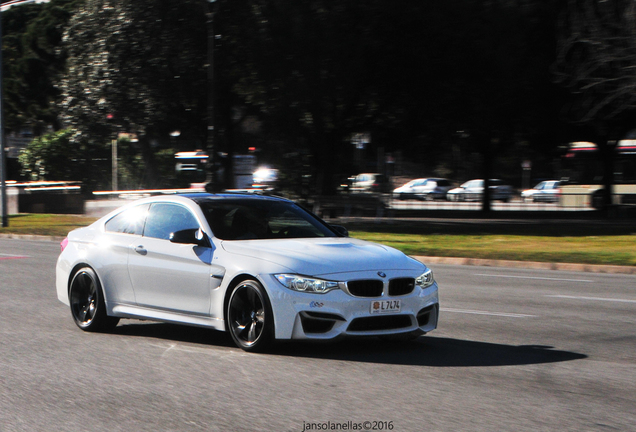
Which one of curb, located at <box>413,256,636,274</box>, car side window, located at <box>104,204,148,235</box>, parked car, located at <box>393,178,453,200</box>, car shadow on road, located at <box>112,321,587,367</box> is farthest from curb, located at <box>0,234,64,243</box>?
parked car, located at <box>393,178,453,200</box>

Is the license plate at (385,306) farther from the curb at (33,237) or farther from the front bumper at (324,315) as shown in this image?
the curb at (33,237)

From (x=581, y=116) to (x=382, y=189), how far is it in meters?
8.31

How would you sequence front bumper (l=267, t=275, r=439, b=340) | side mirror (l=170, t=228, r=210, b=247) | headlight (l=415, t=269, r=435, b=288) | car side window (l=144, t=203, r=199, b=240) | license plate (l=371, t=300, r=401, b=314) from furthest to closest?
1. car side window (l=144, t=203, r=199, b=240)
2. side mirror (l=170, t=228, r=210, b=247)
3. headlight (l=415, t=269, r=435, b=288)
4. license plate (l=371, t=300, r=401, b=314)
5. front bumper (l=267, t=275, r=439, b=340)

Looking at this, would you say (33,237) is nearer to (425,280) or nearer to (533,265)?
(533,265)

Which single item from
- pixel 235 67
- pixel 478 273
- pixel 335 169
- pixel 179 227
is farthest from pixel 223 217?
pixel 335 169

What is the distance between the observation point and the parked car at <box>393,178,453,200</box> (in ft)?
218

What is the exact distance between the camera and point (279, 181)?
3512 centimetres

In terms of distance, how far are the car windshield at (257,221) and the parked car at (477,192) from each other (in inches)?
2162

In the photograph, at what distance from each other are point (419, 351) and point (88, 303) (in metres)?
3.54

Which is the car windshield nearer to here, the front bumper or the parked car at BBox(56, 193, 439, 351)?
the parked car at BBox(56, 193, 439, 351)

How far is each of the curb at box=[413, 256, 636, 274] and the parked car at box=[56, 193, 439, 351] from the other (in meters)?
10.0

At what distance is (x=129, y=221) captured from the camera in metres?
8.98

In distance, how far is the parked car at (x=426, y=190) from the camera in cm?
6638

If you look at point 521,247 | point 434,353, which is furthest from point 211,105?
point 434,353
